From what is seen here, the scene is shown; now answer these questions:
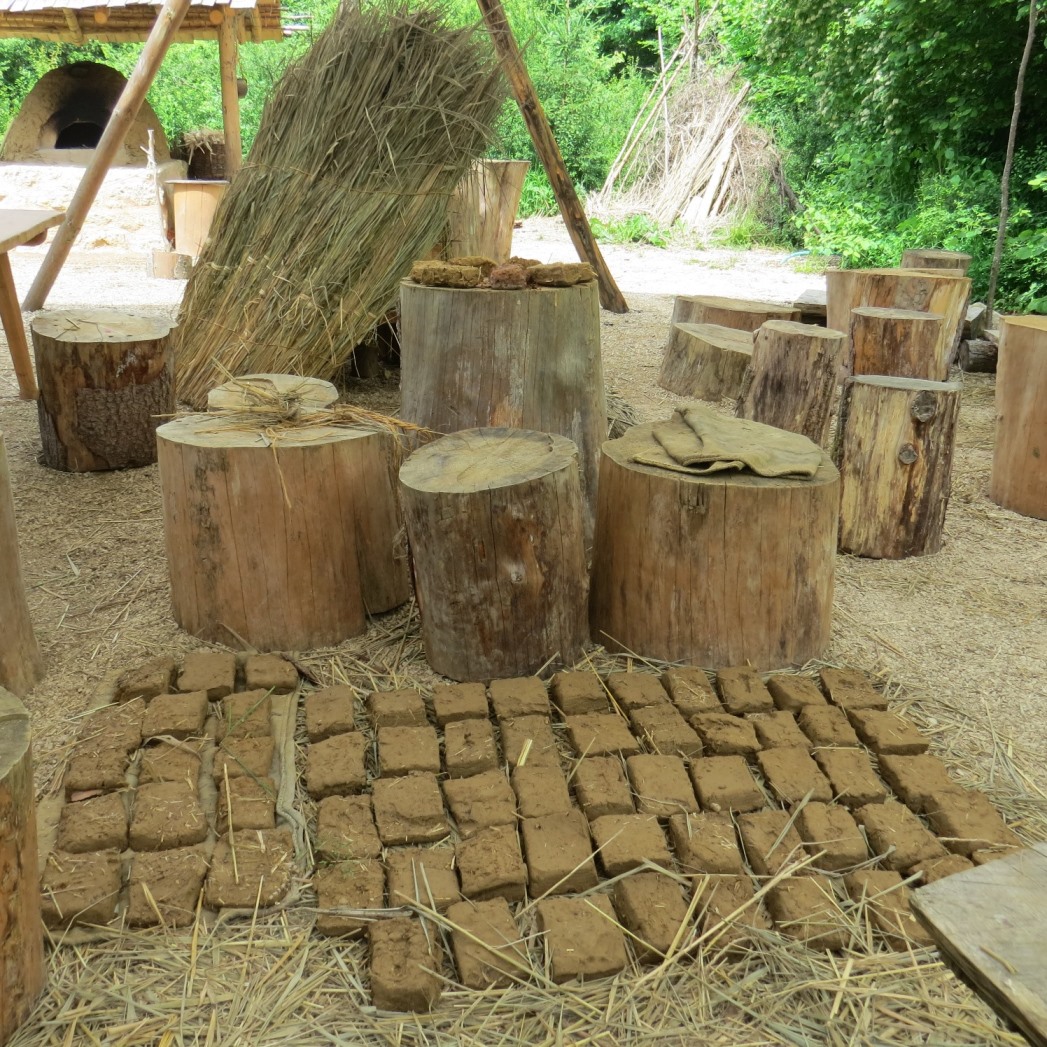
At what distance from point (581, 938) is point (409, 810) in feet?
1.58

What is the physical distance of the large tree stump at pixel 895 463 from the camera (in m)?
3.51

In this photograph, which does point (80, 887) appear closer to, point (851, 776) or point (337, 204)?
point (851, 776)

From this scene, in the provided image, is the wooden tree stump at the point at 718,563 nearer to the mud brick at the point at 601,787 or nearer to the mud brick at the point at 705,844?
the mud brick at the point at 601,787

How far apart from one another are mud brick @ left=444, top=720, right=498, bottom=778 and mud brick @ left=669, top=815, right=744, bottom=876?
43 cm

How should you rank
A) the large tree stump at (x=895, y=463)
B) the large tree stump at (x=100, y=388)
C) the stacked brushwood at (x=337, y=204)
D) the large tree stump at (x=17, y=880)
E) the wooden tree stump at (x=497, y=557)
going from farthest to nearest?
the stacked brushwood at (x=337, y=204) → the large tree stump at (x=100, y=388) → the large tree stump at (x=895, y=463) → the wooden tree stump at (x=497, y=557) → the large tree stump at (x=17, y=880)

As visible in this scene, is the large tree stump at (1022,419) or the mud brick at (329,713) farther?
the large tree stump at (1022,419)

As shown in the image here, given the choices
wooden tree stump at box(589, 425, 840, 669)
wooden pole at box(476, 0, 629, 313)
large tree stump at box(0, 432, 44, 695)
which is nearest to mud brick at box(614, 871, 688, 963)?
wooden tree stump at box(589, 425, 840, 669)

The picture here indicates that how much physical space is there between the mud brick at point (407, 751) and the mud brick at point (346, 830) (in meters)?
0.11

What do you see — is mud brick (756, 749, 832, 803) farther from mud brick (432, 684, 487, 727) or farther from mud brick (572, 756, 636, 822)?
mud brick (432, 684, 487, 727)

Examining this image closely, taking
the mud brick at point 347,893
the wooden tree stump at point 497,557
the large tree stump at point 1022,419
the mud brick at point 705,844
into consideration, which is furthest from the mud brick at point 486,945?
the large tree stump at point 1022,419

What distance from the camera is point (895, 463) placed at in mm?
3551

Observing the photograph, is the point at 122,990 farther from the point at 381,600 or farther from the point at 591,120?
the point at 591,120

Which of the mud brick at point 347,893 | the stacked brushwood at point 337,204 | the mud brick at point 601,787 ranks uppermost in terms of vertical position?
the stacked brushwood at point 337,204

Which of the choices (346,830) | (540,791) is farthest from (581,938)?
(346,830)
